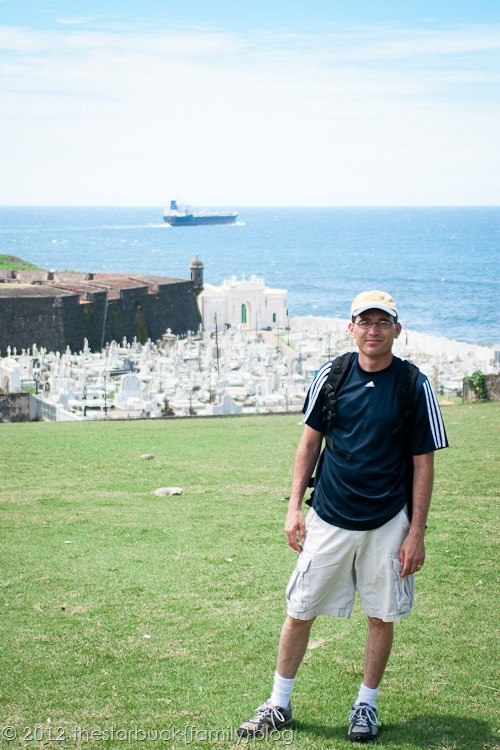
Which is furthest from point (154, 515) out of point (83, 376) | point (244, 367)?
point (244, 367)

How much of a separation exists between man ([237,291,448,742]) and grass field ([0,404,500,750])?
0.77 feet

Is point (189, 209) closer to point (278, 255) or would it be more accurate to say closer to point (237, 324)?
point (278, 255)

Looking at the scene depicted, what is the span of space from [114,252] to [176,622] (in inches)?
5443

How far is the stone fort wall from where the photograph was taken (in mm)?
36312

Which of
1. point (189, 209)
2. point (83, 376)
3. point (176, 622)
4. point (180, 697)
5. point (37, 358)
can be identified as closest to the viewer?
point (180, 697)

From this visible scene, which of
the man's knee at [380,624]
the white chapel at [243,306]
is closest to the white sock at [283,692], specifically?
the man's knee at [380,624]

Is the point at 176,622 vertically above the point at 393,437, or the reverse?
the point at 393,437

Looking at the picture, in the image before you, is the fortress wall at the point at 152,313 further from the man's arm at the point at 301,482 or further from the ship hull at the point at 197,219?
the ship hull at the point at 197,219

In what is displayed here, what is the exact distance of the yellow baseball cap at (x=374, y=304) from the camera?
3084 millimetres

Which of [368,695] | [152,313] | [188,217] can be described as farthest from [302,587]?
[188,217]

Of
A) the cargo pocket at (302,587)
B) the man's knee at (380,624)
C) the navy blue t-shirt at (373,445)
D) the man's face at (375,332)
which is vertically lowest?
the man's knee at (380,624)

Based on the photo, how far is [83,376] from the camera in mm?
23875

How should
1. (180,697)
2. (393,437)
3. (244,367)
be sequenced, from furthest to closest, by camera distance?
1. (244,367)
2. (180,697)
3. (393,437)

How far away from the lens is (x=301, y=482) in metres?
3.25
